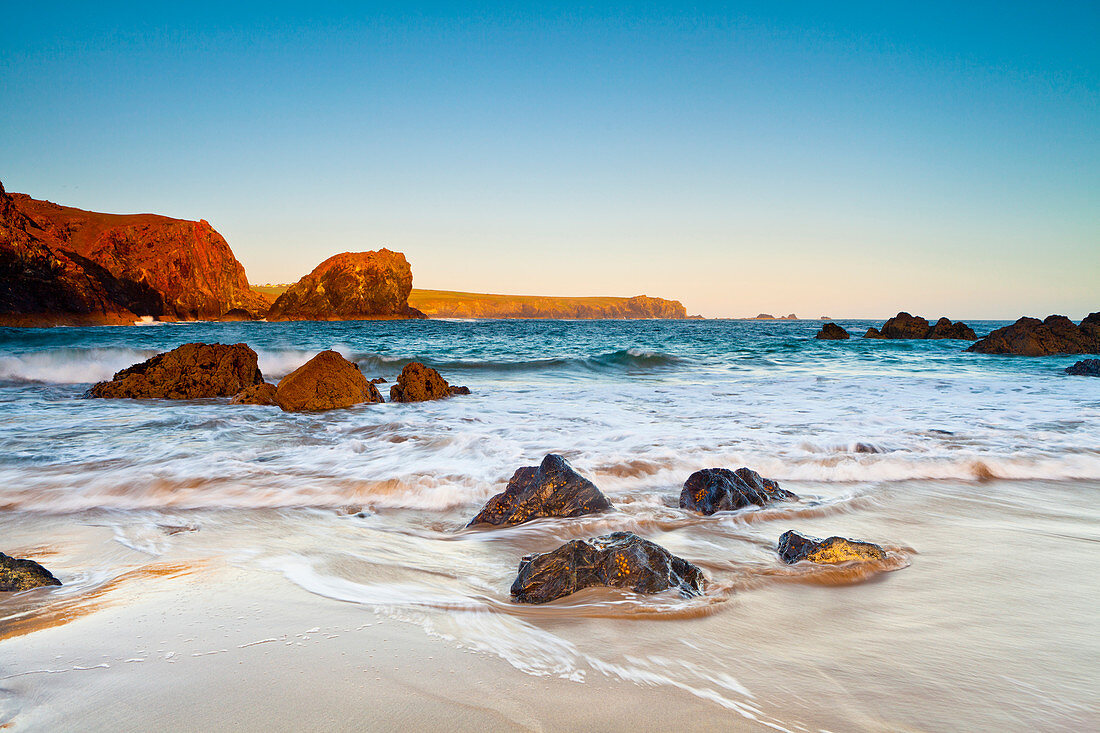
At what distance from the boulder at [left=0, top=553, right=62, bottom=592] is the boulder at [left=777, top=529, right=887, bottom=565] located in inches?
124

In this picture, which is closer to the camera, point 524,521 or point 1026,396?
point 524,521

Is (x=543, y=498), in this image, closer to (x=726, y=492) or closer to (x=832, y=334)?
(x=726, y=492)

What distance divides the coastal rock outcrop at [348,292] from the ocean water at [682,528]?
328ft

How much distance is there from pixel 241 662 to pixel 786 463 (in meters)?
4.35

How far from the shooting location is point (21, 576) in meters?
2.17

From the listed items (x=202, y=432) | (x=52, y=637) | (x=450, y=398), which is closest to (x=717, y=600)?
(x=52, y=637)

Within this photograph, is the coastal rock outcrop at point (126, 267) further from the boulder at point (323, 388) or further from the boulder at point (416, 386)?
the boulder at point (416, 386)

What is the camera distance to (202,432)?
6195 mm

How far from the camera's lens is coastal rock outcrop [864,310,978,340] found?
3291cm

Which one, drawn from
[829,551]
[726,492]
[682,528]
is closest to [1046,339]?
[726,492]

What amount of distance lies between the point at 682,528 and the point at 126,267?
97.4 metres

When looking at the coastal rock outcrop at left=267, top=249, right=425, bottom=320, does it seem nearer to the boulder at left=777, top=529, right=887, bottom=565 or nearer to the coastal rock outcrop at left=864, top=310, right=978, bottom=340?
the coastal rock outcrop at left=864, top=310, right=978, bottom=340

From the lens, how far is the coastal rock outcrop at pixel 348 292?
4060 inches

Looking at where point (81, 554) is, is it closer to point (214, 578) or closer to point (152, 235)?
point (214, 578)
